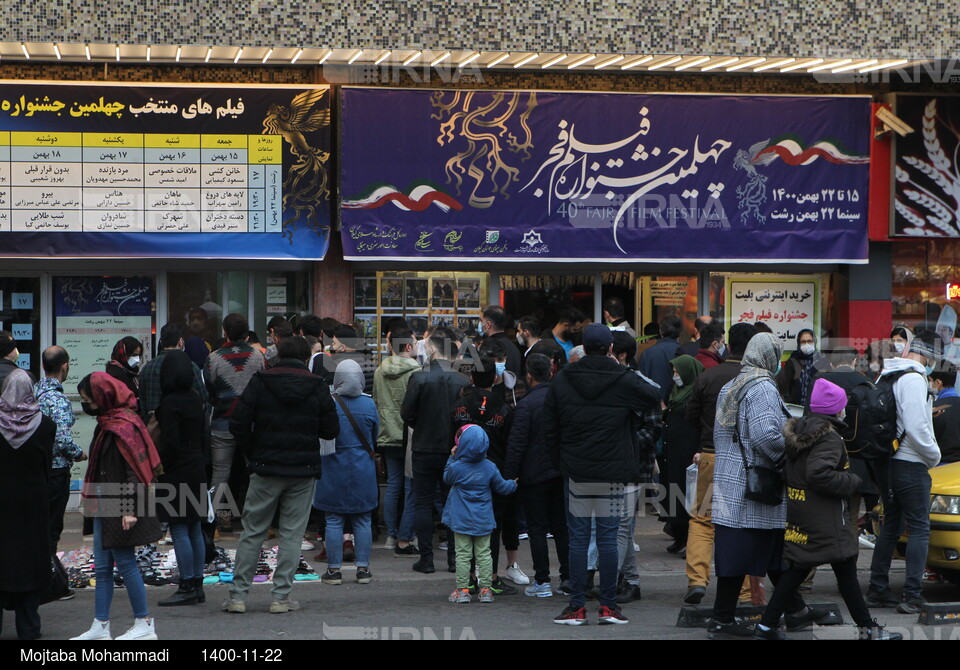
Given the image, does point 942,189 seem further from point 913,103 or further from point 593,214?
point 593,214

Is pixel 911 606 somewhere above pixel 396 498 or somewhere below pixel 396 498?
below

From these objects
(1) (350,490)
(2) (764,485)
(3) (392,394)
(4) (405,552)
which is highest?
(3) (392,394)

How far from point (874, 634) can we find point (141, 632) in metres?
4.67

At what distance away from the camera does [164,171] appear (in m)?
11.7

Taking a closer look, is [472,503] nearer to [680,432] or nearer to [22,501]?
[680,432]

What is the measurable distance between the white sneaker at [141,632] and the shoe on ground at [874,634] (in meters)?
4.53

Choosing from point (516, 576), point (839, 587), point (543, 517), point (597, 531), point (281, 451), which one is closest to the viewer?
point (839, 587)

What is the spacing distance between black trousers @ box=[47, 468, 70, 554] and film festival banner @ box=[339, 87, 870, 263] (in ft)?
15.3

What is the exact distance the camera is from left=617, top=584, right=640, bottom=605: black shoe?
27.5 ft

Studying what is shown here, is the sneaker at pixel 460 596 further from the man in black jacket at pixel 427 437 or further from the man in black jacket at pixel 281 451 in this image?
the man in black jacket at pixel 281 451

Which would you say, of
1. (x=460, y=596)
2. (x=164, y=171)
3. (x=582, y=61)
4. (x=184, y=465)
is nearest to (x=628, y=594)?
(x=460, y=596)

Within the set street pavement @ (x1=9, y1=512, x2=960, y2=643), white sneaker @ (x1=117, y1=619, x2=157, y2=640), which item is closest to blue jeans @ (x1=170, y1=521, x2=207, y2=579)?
street pavement @ (x1=9, y1=512, x2=960, y2=643)

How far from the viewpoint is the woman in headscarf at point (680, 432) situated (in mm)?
9305

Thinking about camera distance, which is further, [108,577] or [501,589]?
[501,589]
